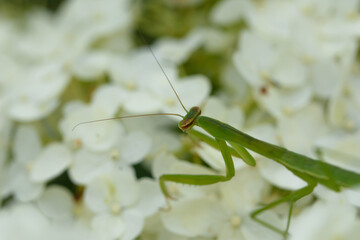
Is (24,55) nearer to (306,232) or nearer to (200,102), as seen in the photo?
(200,102)

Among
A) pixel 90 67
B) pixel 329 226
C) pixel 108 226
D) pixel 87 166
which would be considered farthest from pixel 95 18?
pixel 329 226

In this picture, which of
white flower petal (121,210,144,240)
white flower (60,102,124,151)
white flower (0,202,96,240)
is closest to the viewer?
white flower (0,202,96,240)

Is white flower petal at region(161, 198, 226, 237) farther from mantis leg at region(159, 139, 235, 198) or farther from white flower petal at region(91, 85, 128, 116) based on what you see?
white flower petal at region(91, 85, 128, 116)

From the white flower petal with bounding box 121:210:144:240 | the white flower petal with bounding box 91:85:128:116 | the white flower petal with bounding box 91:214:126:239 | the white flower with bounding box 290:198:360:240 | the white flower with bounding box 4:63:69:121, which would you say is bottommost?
the white flower petal with bounding box 91:214:126:239

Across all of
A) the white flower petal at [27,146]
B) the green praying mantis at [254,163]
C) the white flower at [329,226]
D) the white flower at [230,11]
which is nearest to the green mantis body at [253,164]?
the green praying mantis at [254,163]

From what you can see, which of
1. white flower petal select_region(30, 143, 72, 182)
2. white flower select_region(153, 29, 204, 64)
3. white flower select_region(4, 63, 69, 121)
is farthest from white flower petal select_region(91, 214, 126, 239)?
white flower select_region(153, 29, 204, 64)

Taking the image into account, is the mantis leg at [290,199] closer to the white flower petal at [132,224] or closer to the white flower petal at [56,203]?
the white flower petal at [132,224]
